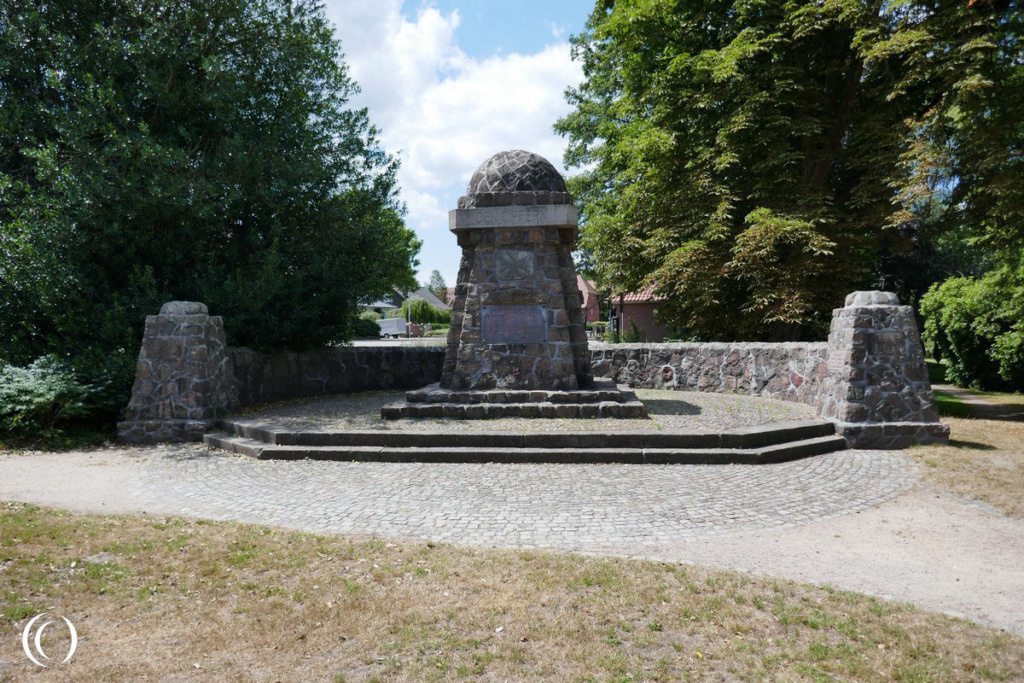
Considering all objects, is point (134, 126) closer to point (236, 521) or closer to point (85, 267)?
point (85, 267)

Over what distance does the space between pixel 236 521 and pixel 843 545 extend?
5.11 metres

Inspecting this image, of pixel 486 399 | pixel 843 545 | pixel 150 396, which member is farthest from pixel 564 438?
pixel 150 396

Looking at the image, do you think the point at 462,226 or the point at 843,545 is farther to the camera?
the point at 462,226

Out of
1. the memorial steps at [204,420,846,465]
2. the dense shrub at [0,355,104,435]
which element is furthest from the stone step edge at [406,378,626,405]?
the dense shrub at [0,355,104,435]

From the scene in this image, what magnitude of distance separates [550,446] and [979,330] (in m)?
14.7

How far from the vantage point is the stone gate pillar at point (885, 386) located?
864 cm

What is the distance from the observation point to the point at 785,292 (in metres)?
14.1

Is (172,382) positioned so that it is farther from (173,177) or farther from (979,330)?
(979,330)

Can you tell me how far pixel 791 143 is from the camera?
1672cm

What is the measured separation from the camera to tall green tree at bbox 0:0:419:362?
34.5 ft

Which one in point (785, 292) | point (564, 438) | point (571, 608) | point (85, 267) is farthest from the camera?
point (785, 292)

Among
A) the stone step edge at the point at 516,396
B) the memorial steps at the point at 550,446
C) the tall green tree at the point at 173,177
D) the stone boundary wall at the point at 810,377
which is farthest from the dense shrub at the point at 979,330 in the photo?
the tall green tree at the point at 173,177

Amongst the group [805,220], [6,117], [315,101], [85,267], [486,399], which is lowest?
[486,399]

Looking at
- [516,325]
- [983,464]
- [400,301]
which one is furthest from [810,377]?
[400,301]
